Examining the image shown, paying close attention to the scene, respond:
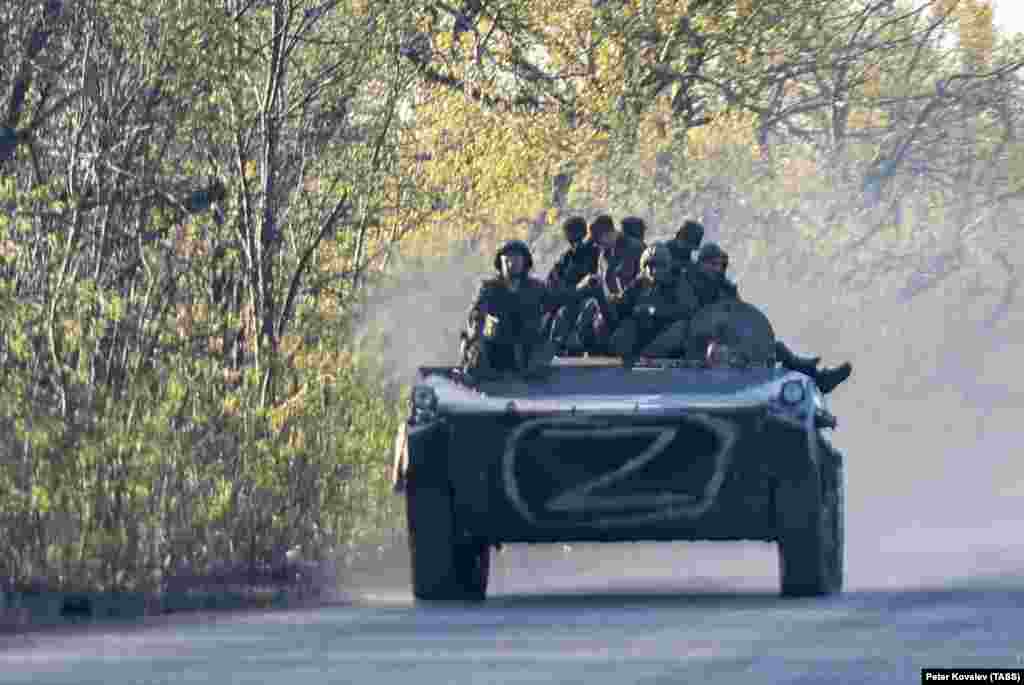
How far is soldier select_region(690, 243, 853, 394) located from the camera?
19.5 m

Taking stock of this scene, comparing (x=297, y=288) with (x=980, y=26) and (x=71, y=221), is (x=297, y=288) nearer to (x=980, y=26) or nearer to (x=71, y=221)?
(x=71, y=221)

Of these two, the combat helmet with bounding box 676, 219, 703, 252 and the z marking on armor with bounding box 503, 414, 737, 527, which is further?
the combat helmet with bounding box 676, 219, 703, 252

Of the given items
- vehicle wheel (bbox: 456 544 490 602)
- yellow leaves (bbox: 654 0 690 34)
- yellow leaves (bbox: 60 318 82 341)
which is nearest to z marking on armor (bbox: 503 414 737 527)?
vehicle wheel (bbox: 456 544 490 602)

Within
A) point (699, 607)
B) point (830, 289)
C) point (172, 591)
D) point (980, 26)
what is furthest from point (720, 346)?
point (830, 289)

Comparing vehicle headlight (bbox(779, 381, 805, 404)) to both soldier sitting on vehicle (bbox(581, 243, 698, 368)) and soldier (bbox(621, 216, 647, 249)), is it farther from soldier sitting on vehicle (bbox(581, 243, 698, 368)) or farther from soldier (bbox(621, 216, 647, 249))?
soldier (bbox(621, 216, 647, 249))

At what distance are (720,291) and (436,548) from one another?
104 inches

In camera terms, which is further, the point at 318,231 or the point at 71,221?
the point at 318,231

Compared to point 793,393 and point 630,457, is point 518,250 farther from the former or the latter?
point 793,393

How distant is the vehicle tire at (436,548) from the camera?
714 inches

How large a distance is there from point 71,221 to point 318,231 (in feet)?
11.2

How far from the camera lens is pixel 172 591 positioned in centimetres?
1877

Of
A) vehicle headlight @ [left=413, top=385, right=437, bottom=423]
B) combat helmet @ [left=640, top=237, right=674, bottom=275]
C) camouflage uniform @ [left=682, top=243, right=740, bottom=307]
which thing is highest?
combat helmet @ [left=640, top=237, right=674, bottom=275]

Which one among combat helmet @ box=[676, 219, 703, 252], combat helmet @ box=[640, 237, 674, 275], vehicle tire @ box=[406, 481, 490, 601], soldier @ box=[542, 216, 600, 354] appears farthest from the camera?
soldier @ box=[542, 216, 600, 354]

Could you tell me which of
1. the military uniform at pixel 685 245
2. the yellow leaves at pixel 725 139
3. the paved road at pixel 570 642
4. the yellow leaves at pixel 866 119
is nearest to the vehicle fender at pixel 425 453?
the paved road at pixel 570 642
